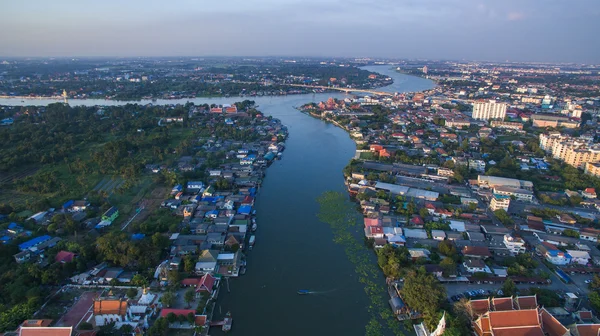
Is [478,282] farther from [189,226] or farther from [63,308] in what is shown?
[63,308]

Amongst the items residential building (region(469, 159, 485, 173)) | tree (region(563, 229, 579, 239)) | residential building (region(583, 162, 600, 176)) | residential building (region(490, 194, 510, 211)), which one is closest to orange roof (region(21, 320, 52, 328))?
residential building (region(490, 194, 510, 211))

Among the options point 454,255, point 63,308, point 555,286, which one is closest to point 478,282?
point 454,255

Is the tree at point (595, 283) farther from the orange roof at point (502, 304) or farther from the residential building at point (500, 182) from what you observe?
the residential building at point (500, 182)

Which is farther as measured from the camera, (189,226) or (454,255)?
(189,226)

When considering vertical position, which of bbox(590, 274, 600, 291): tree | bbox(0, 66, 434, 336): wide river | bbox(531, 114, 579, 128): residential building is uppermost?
bbox(531, 114, 579, 128): residential building

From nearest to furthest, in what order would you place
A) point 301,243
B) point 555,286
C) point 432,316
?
point 432,316
point 555,286
point 301,243

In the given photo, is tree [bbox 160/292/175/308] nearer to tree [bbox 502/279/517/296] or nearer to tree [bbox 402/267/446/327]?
tree [bbox 402/267/446/327]

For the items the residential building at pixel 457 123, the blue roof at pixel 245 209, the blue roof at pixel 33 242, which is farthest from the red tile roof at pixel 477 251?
the residential building at pixel 457 123
